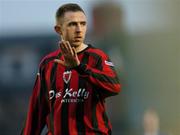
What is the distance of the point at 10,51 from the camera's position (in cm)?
630

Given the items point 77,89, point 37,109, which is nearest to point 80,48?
point 77,89

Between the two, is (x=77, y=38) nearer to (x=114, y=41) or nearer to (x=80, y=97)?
(x=80, y=97)

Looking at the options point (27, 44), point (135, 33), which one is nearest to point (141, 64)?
point (135, 33)

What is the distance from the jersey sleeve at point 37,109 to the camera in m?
3.54

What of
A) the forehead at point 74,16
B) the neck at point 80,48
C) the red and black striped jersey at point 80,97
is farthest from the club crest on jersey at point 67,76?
the forehead at point 74,16

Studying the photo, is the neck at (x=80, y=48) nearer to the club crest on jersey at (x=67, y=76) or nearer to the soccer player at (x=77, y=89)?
the soccer player at (x=77, y=89)

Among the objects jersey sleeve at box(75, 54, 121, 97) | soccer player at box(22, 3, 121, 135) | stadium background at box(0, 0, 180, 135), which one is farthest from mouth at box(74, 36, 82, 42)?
stadium background at box(0, 0, 180, 135)

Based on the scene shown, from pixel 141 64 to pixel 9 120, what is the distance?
4.32ft

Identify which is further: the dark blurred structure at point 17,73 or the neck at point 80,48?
the dark blurred structure at point 17,73

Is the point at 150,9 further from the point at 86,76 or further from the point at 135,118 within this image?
the point at 86,76

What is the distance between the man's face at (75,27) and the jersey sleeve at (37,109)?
263 mm

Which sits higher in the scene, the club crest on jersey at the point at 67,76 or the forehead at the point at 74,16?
the forehead at the point at 74,16

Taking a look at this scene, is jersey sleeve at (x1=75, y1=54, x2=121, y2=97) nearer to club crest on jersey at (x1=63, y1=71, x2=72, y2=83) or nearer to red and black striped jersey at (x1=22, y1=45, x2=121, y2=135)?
red and black striped jersey at (x1=22, y1=45, x2=121, y2=135)

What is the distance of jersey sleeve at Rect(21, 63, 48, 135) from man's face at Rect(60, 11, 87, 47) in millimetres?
263
